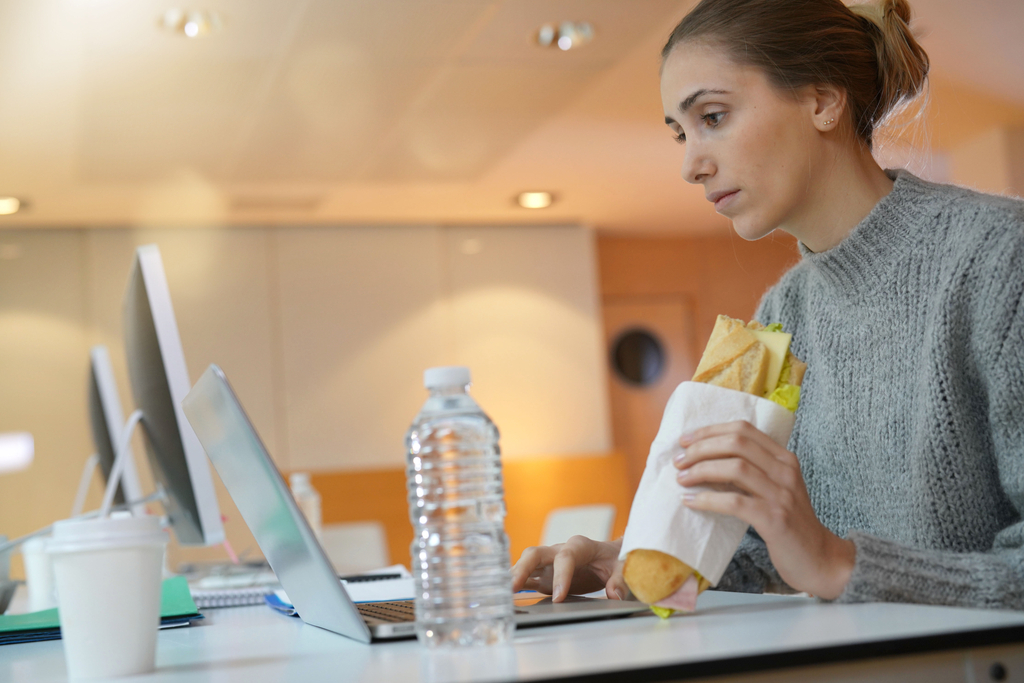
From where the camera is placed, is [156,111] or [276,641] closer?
[276,641]

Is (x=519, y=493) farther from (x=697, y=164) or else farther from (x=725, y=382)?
(x=725, y=382)

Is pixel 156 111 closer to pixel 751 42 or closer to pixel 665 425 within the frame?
pixel 751 42

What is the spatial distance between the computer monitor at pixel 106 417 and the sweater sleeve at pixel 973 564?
136 cm

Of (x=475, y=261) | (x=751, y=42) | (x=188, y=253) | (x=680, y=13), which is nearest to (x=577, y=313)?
(x=475, y=261)

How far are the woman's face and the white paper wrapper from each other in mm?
474

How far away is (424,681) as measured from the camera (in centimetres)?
60

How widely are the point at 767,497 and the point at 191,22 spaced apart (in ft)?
8.97

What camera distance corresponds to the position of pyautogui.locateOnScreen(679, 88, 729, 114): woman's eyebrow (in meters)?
1.21

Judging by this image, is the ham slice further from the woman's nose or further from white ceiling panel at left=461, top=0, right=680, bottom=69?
white ceiling panel at left=461, top=0, right=680, bottom=69

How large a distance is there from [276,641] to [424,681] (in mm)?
343

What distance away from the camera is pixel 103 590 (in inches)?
28.7

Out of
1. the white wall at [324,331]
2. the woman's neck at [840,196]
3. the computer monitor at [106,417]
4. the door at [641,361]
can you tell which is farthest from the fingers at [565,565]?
the door at [641,361]

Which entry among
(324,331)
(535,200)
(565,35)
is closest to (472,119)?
(565,35)

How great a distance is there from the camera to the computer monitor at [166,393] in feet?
4.22
